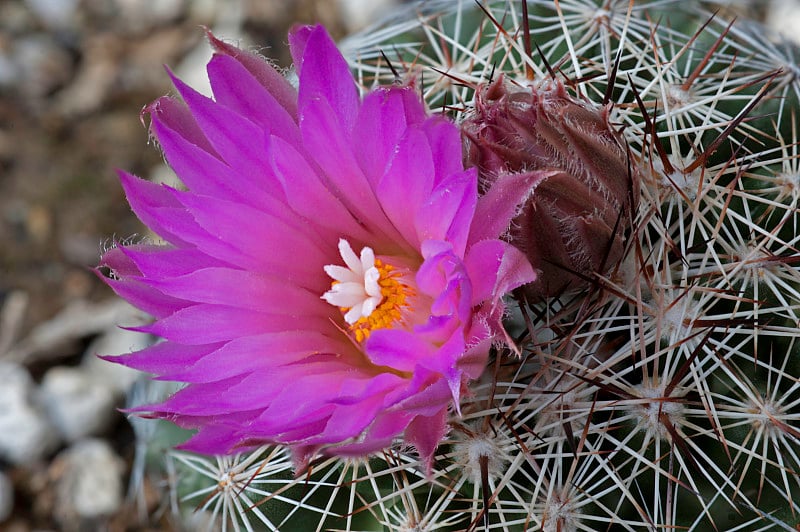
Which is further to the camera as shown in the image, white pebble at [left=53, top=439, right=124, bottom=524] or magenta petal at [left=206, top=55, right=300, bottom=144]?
white pebble at [left=53, top=439, right=124, bottom=524]

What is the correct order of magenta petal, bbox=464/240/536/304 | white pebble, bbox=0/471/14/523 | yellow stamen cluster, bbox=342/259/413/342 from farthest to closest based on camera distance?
white pebble, bbox=0/471/14/523, yellow stamen cluster, bbox=342/259/413/342, magenta petal, bbox=464/240/536/304

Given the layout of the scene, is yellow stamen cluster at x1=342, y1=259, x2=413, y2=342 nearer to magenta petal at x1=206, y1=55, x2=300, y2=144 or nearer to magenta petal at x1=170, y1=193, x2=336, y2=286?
magenta petal at x1=170, y1=193, x2=336, y2=286

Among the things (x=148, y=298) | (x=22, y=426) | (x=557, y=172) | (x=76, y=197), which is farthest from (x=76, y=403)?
(x=557, y=172)

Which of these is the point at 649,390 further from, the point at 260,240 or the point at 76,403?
the point at 76,403

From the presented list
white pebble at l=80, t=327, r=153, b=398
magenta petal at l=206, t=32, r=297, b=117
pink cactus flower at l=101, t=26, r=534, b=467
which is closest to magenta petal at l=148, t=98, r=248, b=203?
pink cactus flower at l=101, t=26, r=534, b=467

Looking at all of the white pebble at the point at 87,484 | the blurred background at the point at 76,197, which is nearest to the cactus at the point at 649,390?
the blurred background at the point at 76,197

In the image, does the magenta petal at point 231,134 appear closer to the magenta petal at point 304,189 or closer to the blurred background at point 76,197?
the magenta petal at point 304,189
